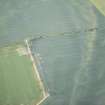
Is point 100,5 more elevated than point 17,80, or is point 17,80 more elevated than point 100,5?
point 100,5

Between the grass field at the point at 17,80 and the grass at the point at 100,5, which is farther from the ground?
the grass at the point at 100,5

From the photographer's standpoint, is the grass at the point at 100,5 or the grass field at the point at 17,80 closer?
the grass field at the point at 17,80

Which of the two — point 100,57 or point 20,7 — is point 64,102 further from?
point 20,7

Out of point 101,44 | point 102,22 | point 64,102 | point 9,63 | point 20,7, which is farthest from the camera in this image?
point 20,7

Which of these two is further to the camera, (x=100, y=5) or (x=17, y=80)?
(x=100, y=5)

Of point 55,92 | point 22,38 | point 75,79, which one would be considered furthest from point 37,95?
point 22,38

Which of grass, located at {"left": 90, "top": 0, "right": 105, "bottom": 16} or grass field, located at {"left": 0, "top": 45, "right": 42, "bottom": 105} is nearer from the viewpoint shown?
grass field, located at {"left": 0, "top": 45, "right": 42, "bottom": 105}

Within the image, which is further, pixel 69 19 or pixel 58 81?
pixel 69 19

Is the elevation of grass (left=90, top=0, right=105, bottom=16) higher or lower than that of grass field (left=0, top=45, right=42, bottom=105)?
higher
